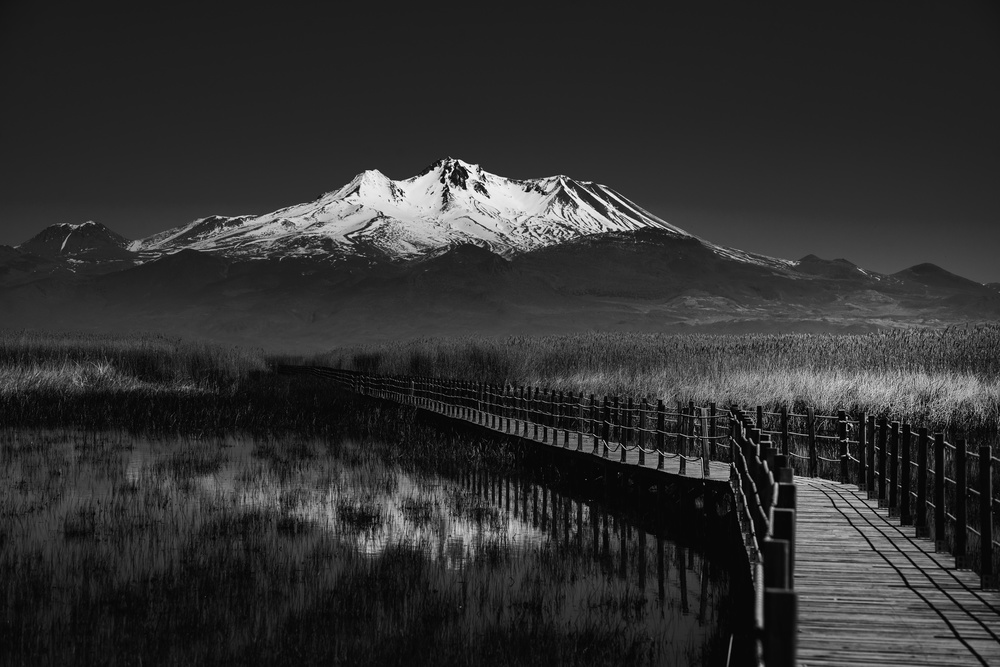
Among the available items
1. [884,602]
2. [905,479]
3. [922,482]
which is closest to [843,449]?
[905,479]

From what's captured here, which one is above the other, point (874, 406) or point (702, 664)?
point (874, 406)

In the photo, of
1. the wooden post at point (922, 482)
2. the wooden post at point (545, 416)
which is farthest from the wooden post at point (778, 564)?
the wooden post at point (545, 416)

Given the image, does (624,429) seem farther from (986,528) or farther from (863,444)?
(986,528)

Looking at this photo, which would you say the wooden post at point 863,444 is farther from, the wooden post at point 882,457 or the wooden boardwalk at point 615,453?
the wooden boardwalk at point 615,453

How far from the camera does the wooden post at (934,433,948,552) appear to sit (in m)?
9.91

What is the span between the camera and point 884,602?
8.22m

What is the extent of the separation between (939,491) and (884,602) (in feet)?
7.48

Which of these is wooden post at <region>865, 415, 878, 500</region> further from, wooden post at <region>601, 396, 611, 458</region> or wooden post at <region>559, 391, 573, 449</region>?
wooden post at <region>559, 391, 573, 449</region>

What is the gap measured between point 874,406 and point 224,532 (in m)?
16.2

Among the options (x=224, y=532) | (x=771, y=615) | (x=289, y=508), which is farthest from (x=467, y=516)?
(x=771, y=615)

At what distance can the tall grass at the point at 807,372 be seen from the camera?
24.0 m

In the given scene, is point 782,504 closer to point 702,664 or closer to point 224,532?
point 702,664

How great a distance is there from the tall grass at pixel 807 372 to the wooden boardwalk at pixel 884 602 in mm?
12332

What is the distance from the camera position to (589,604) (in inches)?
436
